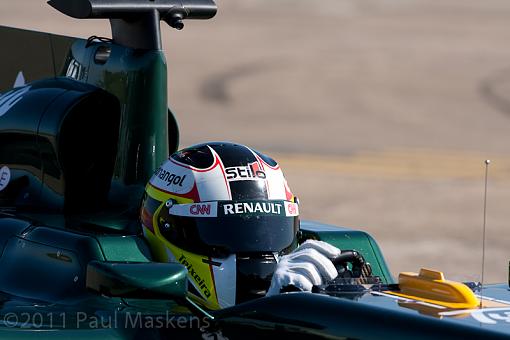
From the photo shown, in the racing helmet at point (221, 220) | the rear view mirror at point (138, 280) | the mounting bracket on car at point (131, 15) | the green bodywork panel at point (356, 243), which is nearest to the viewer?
the rear view mirror at point (138, 280)

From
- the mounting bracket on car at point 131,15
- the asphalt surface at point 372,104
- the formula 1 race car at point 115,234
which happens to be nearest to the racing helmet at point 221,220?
the formula 1 race car at point 115,234

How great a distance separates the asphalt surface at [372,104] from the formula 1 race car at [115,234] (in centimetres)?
612

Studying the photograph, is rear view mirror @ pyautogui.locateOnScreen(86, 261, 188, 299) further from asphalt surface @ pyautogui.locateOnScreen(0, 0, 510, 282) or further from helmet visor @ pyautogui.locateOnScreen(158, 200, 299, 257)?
asphalt surface @ pyautogui.locateOnScreen(0, 0, 510, 282)

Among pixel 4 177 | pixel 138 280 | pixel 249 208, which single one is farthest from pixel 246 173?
pixel 4 177

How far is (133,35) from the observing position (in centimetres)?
734

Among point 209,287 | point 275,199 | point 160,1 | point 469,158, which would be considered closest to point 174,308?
point 209,287

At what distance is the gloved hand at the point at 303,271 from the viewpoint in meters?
5.77

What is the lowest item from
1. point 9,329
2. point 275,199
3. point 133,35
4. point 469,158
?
point 469,158

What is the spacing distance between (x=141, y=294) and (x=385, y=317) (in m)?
0.95

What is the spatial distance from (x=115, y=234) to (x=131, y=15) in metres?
1.31

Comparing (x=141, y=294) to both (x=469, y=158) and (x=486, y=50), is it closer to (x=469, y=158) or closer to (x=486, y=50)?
(x=469, y=158)

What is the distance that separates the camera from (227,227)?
20.5ft

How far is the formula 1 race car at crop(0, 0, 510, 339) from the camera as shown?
17.4 ft

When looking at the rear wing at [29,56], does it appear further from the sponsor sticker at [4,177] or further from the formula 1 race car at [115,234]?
the sponsor sticker at [4,177]
